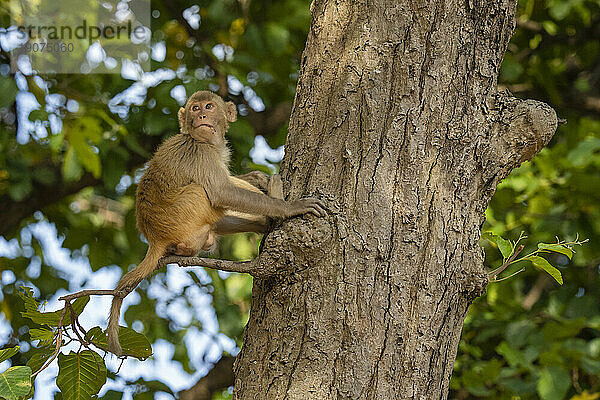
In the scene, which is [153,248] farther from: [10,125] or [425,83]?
[10,125]

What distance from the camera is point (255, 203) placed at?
2418 millimetres

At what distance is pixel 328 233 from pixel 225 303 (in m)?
3.22

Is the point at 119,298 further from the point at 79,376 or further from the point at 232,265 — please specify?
the point at 232,265

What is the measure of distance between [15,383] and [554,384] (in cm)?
330

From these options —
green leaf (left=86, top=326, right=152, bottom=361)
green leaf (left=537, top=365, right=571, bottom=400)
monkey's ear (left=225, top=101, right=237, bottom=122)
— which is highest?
monkey's ear (left=225, top=101, right=237, bottom=122)

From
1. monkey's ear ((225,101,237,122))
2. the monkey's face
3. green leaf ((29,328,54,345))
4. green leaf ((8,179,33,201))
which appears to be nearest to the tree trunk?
green leaf ((29,328,54,345))

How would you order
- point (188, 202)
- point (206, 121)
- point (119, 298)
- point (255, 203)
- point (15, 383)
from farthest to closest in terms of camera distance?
point (206, 121), point (188, 202), point (255, 203), point (119, 298), point (15, 383)

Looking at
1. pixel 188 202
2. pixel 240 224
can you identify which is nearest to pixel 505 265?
pixel 240 224

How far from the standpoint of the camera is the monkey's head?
9.89 feet

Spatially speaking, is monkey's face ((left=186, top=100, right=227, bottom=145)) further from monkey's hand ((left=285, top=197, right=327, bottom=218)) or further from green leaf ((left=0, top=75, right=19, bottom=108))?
green leaf ((left=0, top=75, right=19, bottom=108))

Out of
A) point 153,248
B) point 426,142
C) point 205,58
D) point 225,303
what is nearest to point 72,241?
point 225,303

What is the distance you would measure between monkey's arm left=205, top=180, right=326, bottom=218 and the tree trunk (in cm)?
5

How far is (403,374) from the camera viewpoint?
202 centimetres

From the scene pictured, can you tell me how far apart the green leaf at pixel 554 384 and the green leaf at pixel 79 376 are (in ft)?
9.43
